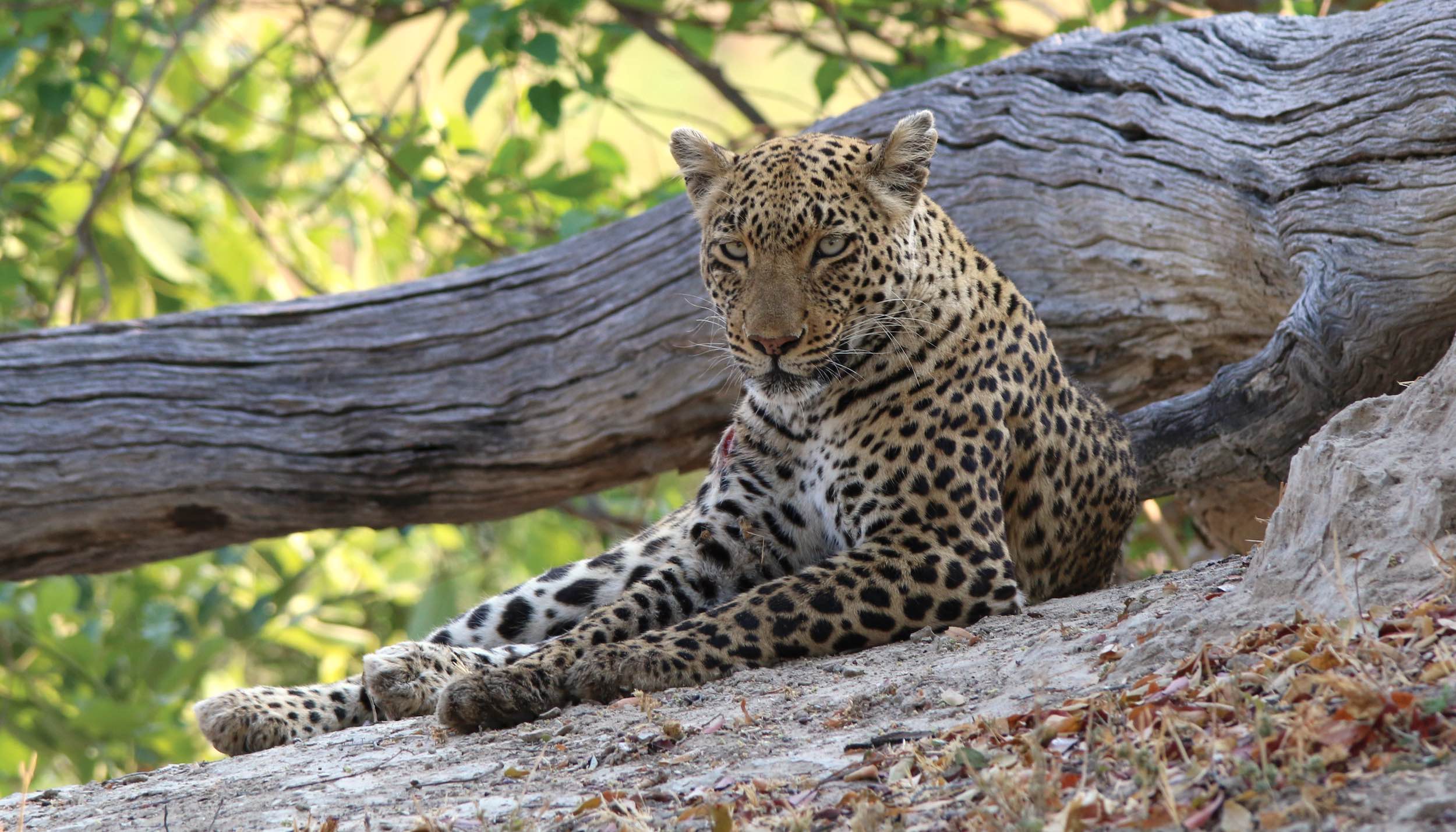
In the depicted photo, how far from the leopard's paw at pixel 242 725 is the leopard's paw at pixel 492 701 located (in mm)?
1437

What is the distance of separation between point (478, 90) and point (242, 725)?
161 inches

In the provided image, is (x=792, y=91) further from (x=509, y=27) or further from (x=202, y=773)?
(x=202, y=773)

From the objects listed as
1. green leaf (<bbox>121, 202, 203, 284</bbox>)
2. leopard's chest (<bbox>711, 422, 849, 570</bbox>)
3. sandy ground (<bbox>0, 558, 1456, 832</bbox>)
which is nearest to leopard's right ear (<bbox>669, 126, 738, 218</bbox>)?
leopard's chest (<bbox>711, 422, 849, 570</bbox>)

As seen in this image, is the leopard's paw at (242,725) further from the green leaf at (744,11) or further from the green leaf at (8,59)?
the green leaf at (744,11)

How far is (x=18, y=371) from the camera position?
832cm

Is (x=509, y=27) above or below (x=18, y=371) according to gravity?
above

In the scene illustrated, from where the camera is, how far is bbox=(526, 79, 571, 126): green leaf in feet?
30.0

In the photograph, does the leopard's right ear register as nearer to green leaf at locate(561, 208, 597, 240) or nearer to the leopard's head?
the leopard's head

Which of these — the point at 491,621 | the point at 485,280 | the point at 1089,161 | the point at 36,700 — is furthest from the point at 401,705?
the point at 36,700

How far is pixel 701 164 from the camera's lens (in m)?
6.64

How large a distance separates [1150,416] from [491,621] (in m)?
3.41

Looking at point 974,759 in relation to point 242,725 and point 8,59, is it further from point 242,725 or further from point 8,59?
point 8,59

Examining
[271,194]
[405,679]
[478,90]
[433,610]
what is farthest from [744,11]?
[405,679]

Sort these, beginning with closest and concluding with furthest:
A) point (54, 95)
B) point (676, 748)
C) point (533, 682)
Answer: point (676, 748) < point (533, 682) < point (54, 95)
